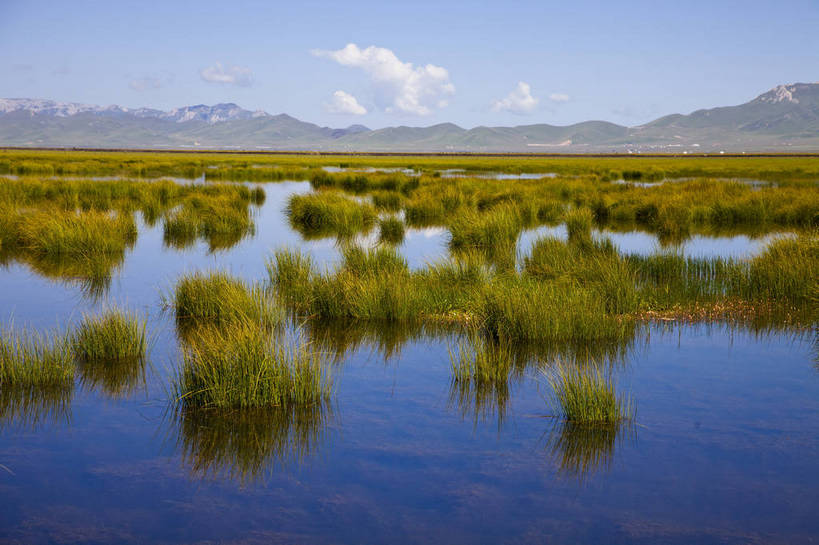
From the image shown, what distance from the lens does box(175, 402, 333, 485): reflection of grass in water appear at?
623cm

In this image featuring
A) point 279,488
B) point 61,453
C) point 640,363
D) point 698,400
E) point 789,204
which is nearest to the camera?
point 279,488

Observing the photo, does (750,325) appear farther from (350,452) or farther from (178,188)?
(178,188)

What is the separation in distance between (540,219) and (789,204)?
875 cm

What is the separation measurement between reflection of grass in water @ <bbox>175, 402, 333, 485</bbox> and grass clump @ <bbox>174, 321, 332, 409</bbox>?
10cm

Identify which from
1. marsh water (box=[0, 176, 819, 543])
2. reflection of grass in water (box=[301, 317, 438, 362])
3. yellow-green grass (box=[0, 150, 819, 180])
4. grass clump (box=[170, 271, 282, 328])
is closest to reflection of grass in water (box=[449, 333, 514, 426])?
marsh water (box=[0, 176, 819, 543])

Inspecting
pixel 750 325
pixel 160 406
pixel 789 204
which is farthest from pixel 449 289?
pixel 789 204

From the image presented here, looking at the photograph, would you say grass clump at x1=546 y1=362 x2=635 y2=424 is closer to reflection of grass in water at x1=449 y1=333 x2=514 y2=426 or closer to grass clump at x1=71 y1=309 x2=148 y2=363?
reflection of grass in water at x1=449 y1=333 x2=514 y2=426

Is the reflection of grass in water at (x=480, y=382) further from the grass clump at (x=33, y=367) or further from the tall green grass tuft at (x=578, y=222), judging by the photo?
the tall green grass tuft at (x=578, y=222)

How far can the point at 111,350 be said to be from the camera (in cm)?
873

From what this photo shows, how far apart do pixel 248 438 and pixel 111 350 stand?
296 cm

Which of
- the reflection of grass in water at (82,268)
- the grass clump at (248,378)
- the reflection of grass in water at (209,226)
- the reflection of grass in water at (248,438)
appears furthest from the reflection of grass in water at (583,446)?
the reflection of grass in water at (209,226)

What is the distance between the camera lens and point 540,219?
26.3 m

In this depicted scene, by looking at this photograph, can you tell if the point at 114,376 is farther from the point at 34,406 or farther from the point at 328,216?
the point at 328,216

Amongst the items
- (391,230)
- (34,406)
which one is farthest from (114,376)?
(391,230)
